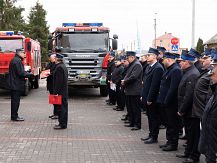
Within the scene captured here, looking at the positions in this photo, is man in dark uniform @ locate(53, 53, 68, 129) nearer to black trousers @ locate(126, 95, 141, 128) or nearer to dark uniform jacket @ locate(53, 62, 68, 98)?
dark uniform jacket @ locate(53, 62, 68, 98)

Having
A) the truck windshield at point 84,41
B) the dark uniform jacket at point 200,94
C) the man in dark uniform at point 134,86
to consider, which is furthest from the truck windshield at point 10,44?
the dark uniform jacket at point 200,94

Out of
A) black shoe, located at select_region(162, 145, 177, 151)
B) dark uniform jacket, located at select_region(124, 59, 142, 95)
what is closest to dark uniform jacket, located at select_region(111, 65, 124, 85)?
dark uniform jacket, located at select_region(124, 59, 142, 95)

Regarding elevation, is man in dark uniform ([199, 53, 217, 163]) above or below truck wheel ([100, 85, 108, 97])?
above

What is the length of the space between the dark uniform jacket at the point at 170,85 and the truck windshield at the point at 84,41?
29.8ft

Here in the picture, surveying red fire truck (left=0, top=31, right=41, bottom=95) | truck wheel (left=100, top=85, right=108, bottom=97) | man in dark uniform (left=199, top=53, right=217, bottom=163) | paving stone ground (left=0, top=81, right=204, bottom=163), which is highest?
red fire truck (left=0, top=31, right=41, bottom=95)

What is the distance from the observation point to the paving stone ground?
22.1 feet

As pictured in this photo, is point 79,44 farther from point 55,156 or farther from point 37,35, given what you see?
point 37,35

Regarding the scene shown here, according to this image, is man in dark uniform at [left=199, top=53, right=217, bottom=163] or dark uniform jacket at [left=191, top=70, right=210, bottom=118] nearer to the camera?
man in dark uniform at [left=199, top=53, right=217, bottom=163]

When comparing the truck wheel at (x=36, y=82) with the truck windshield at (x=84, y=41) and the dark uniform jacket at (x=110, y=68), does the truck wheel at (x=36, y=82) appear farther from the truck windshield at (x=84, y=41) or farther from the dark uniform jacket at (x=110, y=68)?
the dark uniform jacket at (x=110, y=68)

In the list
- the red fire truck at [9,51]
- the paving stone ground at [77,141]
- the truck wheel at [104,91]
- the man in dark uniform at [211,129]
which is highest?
the red fire truck at [9,51]

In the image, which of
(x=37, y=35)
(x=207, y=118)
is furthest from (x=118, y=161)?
(x=37, y=35)

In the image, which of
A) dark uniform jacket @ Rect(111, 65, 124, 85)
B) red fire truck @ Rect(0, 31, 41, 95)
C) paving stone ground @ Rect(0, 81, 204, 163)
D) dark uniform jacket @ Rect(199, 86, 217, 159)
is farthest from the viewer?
red fire truck @ Rect(0, 31, 41, 95)

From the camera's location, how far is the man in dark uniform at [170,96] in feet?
23.2

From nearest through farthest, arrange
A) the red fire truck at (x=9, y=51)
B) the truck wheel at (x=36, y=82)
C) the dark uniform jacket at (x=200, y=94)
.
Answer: the dark uniform jacket at (x=200, y=94), the red fire truck at (x=9, y=51), the truck wheel at (x=36, y=82)
